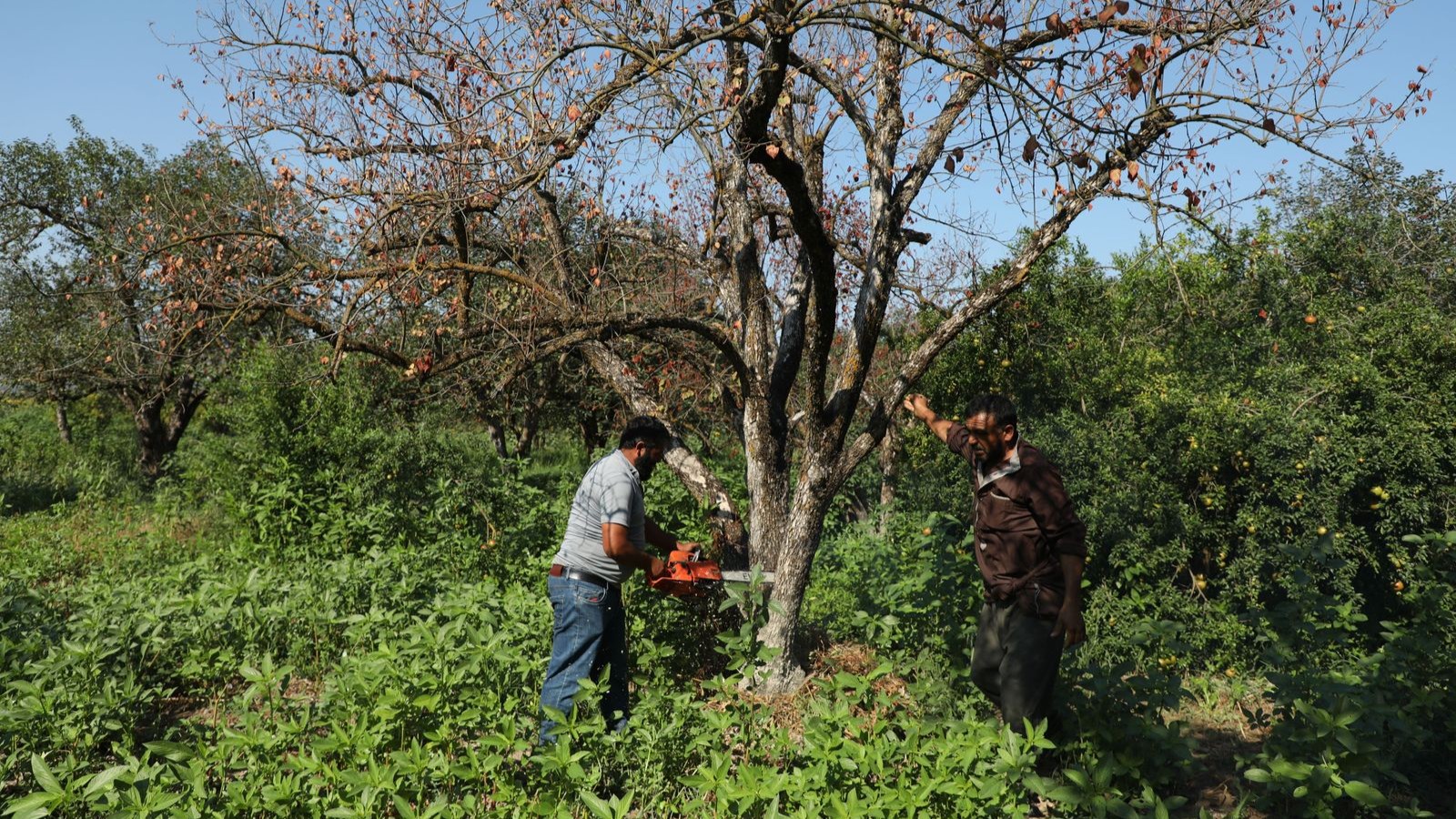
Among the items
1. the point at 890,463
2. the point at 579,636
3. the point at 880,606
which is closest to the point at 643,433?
the point at 579,636

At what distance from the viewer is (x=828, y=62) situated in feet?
19.0

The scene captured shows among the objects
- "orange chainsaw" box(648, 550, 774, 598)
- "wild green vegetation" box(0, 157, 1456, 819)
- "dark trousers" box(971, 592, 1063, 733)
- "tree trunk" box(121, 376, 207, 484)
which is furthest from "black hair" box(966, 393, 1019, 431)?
"tree trunk" box(121, 376, 207, 484)

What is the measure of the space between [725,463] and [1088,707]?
6742 mm

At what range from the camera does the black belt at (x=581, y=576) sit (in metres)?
4.04

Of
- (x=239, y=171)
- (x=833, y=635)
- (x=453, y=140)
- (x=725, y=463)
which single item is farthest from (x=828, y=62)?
(x=239, y=171)

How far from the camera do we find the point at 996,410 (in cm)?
392

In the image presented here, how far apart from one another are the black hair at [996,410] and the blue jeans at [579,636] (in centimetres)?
179

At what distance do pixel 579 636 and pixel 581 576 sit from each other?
260 millimetres

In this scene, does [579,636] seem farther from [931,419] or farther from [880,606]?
[880,606]

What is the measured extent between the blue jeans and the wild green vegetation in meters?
0.20

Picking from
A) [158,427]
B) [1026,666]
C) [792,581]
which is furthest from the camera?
[158,427]

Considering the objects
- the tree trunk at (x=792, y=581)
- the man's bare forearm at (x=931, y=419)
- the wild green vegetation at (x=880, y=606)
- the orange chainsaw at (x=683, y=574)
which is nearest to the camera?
the wild green vegetation at (x=880, y=606)

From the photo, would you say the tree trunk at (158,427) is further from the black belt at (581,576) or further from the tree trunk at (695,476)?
the black belt at (581,576)

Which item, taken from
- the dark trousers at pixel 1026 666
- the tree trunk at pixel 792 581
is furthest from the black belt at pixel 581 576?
the dark trousers at pixel 1026 666
